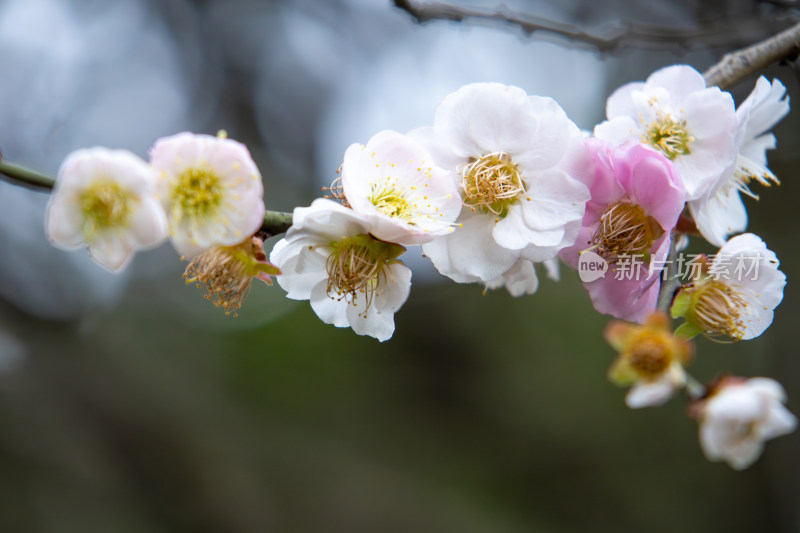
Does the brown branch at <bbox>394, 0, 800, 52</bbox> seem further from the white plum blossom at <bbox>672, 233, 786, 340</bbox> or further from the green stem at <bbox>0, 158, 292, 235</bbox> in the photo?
the green stem at <bbox>0, 158, 292, 235</bbox>

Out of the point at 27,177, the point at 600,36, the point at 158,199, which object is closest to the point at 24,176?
the point at 27,177

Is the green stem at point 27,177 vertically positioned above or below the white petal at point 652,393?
above

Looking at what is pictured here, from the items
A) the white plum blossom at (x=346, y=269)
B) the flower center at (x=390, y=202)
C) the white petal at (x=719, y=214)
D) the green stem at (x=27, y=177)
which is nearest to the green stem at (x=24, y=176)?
the green stem at (x=27, y=177)

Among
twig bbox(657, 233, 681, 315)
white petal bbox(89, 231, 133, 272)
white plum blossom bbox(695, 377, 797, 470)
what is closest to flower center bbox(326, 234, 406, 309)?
white petal bbox(89, 231, 133, 272)

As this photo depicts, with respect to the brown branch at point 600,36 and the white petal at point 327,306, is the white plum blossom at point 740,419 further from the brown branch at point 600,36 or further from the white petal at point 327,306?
A: the brown branch at point 600,36

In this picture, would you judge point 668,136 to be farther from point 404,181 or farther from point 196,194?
point 196,194

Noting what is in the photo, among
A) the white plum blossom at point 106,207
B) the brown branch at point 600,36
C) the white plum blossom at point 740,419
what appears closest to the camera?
the white plum blossom at point 106,207

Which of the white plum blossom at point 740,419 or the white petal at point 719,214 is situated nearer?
the white petal at point 719,214
